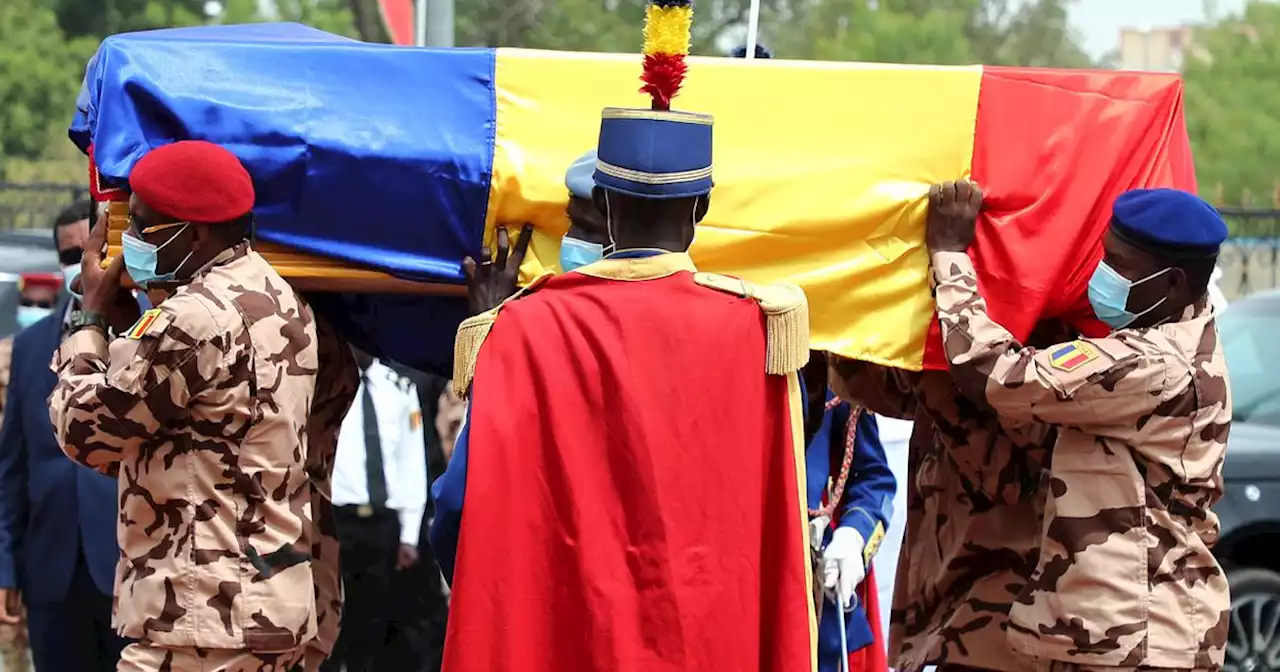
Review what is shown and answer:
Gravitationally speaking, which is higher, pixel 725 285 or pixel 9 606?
pixel 725 285

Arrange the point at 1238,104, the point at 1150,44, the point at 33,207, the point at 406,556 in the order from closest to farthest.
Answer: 1. the point at 406,556
2. the point at 33,207
3. the point at 1238,104
4. the point at 1150,44

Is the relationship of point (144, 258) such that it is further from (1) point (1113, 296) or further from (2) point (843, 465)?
(1) point (1113, 296)

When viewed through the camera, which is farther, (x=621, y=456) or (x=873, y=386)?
(x=873, y=386)

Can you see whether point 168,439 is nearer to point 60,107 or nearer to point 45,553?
point 45,553

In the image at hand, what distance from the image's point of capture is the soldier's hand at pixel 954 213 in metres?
4.03

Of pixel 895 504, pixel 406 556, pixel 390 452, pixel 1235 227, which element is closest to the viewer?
pixel 895 504

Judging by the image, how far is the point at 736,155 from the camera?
407 centimetres

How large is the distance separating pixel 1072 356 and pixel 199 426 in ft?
6.66

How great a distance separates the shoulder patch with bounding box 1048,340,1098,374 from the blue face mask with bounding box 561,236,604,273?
1075mm

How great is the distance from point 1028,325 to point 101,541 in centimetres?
299

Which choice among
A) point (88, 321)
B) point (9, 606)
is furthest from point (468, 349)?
point (9, 606)

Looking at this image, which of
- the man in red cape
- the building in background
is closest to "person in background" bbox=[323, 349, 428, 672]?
the man in red cape

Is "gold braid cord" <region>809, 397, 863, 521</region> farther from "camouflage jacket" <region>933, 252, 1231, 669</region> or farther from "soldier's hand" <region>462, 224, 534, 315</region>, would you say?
"soldier's hand" <region>462, 224, 534, 315</region>

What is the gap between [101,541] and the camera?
5297 millimetres
